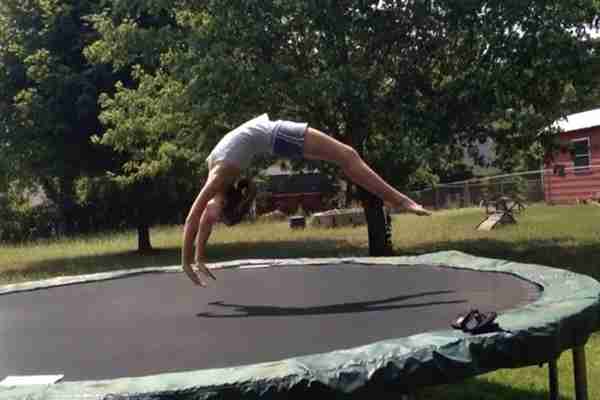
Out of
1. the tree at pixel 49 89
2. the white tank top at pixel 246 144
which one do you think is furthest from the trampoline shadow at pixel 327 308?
the tree at pixel 49 89

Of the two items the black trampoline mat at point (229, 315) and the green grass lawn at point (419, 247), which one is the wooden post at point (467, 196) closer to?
the green grass lawn at point (419, 247)

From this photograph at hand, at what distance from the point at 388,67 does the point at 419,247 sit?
2.47 metres

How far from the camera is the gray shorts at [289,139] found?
2480mm

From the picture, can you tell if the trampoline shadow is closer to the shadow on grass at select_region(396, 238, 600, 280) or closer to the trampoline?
the trampoline

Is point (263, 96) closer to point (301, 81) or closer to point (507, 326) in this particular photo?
point (301, 81)

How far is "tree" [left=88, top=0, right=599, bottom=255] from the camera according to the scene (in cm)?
549

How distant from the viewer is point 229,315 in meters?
2.80

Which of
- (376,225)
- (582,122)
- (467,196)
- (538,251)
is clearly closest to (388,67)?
(376,225)

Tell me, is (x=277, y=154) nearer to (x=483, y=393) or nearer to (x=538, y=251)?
(x=483, y=393)

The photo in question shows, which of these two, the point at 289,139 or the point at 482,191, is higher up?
the point at 289,139

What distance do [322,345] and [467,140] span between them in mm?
4894

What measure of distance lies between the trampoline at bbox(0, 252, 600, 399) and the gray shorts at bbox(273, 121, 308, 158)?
626mm

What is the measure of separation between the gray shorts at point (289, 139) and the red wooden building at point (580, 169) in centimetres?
1115

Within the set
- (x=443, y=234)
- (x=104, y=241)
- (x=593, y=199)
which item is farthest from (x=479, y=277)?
(x=593, y=199)
